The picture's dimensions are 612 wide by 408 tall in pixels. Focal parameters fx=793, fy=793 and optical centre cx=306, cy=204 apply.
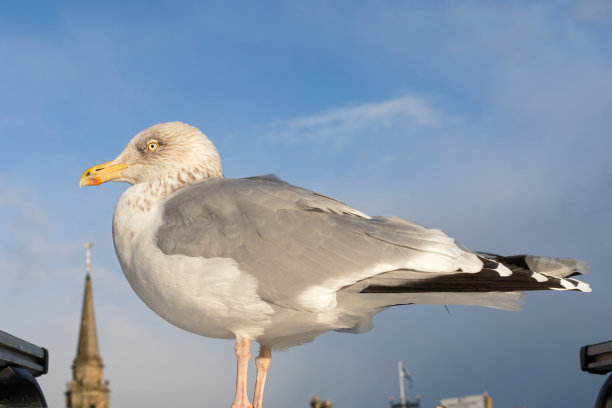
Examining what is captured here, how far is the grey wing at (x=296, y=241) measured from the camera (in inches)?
127

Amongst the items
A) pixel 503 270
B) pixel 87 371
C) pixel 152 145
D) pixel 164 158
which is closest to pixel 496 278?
pixel 503 270

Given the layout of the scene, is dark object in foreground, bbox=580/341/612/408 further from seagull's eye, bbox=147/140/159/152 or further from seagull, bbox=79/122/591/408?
seagull's eye, bbox=147/140/159/152

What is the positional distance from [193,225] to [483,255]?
4.01 ft

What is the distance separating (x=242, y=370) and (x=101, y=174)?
4.18ft

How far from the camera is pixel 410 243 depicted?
329 centimetres

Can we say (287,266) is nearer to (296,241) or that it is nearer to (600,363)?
(296,241)

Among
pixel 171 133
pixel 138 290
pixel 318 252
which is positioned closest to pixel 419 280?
pixel 318 252

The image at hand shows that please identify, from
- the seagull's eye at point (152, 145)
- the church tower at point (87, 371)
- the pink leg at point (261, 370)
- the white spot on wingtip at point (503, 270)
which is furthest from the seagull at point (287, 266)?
the church tower at point (87, 371)

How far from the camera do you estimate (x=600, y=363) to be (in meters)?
3.10

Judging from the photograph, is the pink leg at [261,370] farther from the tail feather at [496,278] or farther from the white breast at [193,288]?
the tail feather at [496,278]

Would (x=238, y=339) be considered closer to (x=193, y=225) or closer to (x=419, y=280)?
(x=193, y=225)

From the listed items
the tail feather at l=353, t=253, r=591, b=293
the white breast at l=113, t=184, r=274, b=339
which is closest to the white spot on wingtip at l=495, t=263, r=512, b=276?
the tail feather at l=353, t=253, r=591, b=293

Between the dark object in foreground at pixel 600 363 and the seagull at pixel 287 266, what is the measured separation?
25 centimetres

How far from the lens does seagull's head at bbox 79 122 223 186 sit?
3.80 m
